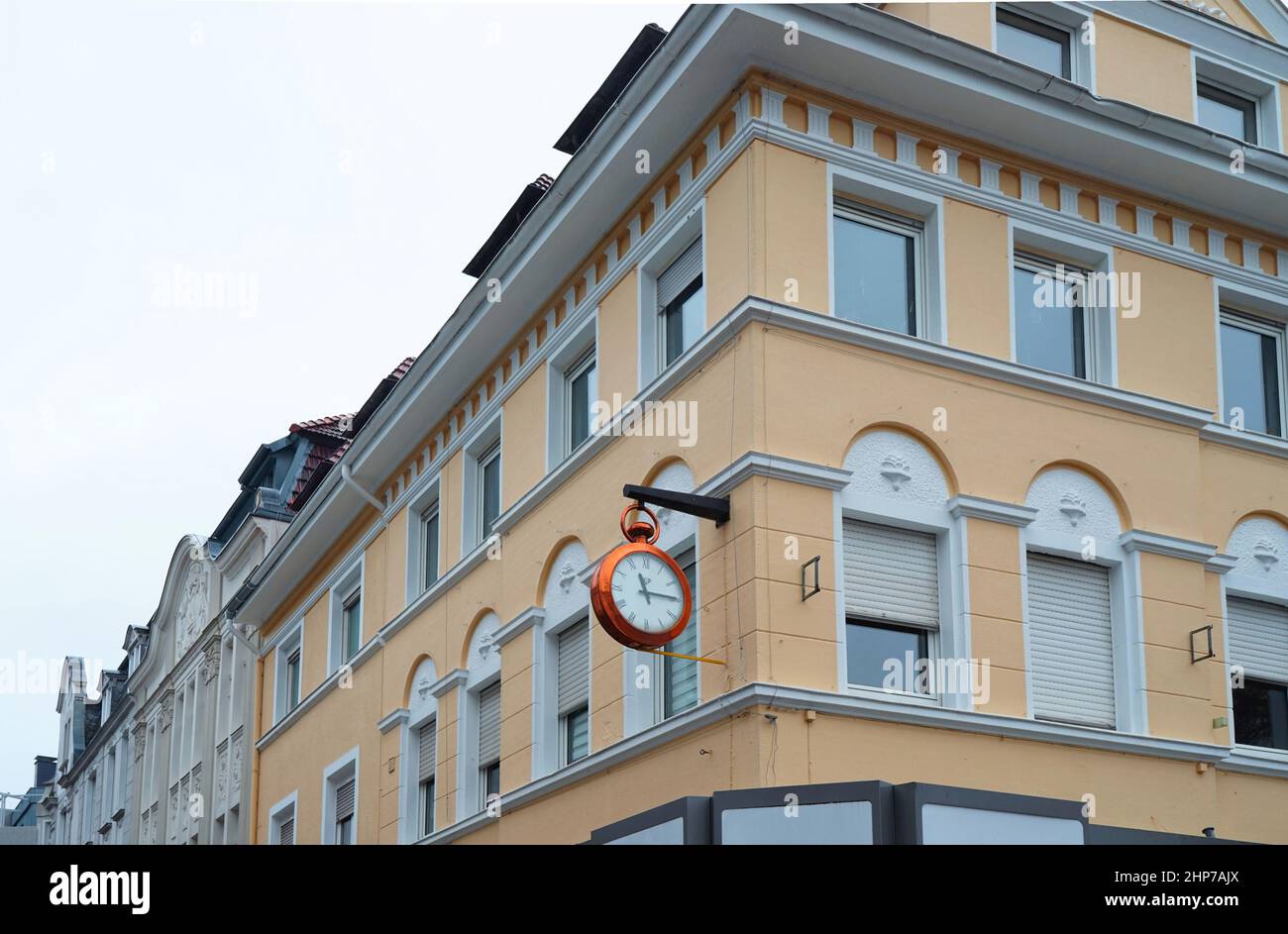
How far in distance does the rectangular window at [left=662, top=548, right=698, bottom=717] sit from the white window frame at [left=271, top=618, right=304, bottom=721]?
13839 mm

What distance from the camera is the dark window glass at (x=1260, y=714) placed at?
16.1m

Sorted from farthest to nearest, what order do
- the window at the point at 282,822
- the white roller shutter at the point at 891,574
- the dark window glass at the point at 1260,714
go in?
the window at the point at 282,822
the dark window glass at the point at 1260,714
the white roller shutter at the point at 891,574

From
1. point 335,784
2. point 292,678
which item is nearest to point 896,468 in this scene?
point 335,784

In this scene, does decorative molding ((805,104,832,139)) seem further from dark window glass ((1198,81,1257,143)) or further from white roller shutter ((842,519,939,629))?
dark window glass ((1198,81,1257,143))

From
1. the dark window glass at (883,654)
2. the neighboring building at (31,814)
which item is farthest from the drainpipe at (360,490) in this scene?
the neighboring building at (31,814)

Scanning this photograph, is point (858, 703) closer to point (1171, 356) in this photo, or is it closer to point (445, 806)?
point (1171, 356)

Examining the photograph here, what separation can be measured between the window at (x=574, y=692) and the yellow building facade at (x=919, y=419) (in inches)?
2.0

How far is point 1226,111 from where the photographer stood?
60.7 feet

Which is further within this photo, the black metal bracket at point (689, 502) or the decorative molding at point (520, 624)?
the decorative molding at point (520, 624)

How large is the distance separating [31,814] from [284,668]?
53.4 meters

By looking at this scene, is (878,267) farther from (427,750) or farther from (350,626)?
(350,626)

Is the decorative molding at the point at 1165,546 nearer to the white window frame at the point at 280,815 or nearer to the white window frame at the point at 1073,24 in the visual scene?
the white window frame at the point at 1073,24
